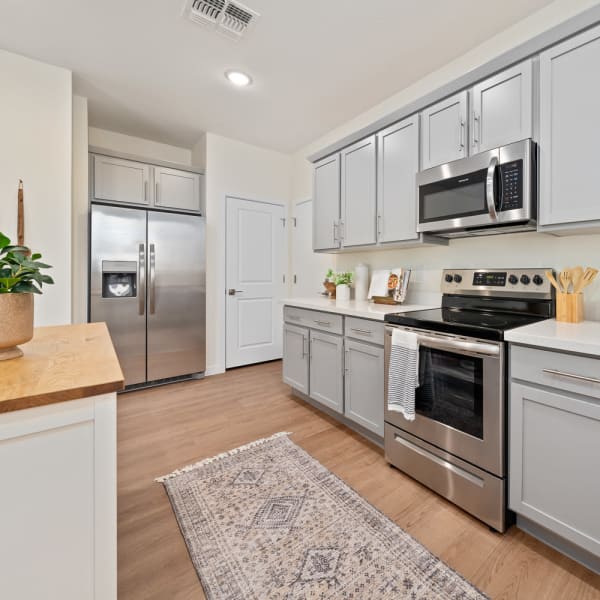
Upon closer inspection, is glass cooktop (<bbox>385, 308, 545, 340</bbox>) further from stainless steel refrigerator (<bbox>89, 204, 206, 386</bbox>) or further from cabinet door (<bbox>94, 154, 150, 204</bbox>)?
cabinet door (<bbox>94, 154, 150, 204</bbox>)

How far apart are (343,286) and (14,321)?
2.44 m

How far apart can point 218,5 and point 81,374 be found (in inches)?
90.7

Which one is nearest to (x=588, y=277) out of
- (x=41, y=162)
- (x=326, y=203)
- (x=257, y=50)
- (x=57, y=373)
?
(x=326, y=203)

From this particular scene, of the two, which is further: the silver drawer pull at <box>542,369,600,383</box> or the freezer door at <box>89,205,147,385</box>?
the freezer door at <box>89,205,147,385</box>

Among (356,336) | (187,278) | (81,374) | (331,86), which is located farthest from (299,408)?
(331,86)

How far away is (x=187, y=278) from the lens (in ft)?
11.4

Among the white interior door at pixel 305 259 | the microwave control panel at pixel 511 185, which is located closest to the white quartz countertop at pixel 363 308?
the microwave control panel at pixel 511 185

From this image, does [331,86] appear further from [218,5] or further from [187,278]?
[187,278]

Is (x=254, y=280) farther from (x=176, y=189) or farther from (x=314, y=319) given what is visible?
(x=314, y=319)

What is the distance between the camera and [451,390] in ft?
5.43

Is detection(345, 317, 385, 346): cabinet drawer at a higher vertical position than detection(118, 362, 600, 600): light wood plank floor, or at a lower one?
higher

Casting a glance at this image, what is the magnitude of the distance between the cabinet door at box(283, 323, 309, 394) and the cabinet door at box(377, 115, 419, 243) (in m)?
1.07

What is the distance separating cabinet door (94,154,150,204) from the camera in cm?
317

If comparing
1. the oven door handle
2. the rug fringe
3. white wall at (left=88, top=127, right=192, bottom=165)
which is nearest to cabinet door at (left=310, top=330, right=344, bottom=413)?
the rug fringe
